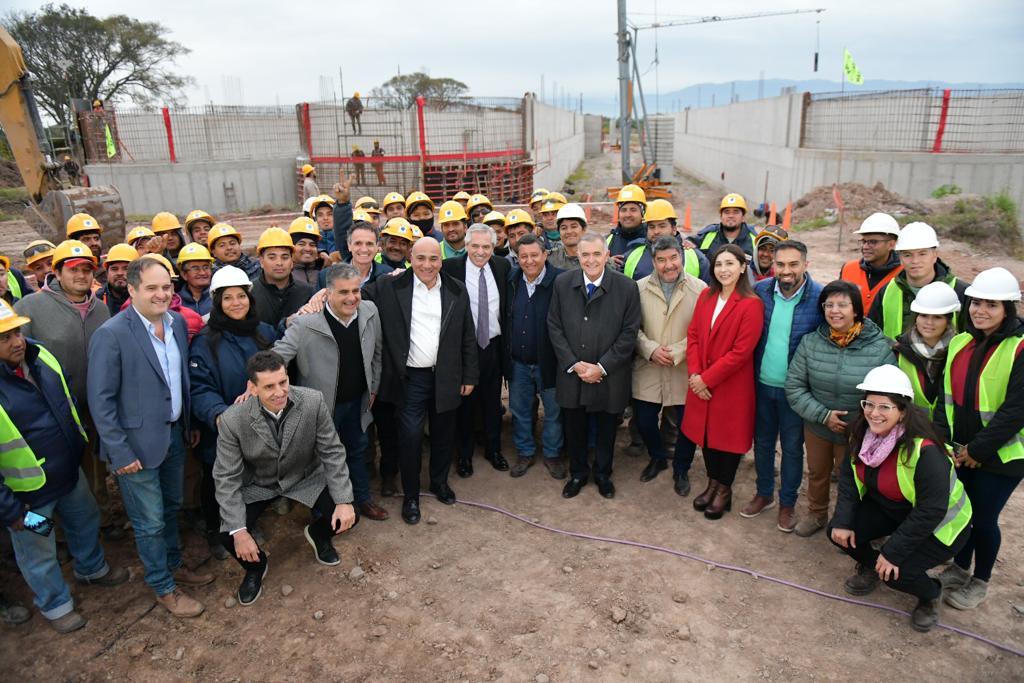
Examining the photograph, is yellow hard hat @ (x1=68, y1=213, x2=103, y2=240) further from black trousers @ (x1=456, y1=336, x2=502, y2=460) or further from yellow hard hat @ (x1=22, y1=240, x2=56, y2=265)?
black trousers @ (x1=456, y1=336, x2=502, y2=460)

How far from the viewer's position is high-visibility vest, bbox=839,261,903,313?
464 centimetres

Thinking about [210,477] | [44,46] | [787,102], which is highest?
[44,46]

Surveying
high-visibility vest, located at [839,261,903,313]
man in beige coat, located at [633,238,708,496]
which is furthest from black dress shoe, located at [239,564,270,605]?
high-visibility vest, located at [839,261,903,313]

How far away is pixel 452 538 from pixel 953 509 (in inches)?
122

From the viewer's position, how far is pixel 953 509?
3689 millimetres

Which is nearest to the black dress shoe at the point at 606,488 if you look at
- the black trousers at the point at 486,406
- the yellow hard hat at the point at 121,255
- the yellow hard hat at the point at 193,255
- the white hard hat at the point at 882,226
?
the black trousers at the point at 486,406

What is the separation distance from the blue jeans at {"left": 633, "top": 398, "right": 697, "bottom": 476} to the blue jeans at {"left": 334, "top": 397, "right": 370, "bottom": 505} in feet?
Answer: 7.08

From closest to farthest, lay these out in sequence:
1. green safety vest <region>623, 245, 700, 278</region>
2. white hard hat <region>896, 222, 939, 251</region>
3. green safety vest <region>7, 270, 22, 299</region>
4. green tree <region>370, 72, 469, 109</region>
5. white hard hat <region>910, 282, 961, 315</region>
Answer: white hard hat <region>910, 282, 961, 315</region>
white hard hat <region>896, 222, 939, 251</region>
green safety vest <region>7, 270, 22, 299</region>
green safety vest <region>623, 245, 700, 278</region>
green tree <region>370, 72, 469, 109</region>

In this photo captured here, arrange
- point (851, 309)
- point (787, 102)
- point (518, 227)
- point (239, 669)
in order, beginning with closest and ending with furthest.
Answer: point (239, 669) → point (851, 309) → point (518, 227) → point (787, 102)

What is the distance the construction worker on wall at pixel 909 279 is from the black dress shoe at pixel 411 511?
138 inches

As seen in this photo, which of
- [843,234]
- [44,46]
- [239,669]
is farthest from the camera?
[44,46]

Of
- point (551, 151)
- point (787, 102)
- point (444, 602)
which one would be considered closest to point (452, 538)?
point (444, 602)

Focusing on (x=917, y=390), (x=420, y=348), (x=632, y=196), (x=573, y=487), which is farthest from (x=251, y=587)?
(x=632, y=196)

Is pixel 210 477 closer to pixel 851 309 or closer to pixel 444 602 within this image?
pixel 444 602
